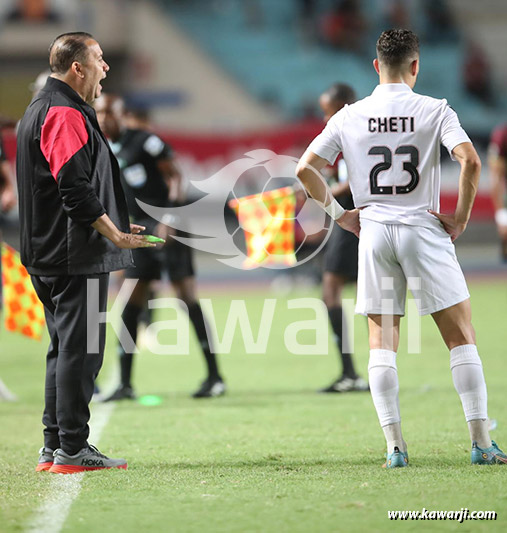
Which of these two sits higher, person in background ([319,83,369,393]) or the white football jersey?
the white football jersey

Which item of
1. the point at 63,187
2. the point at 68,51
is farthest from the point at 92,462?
the point at 68,51

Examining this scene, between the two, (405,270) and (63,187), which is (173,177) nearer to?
(63,187)

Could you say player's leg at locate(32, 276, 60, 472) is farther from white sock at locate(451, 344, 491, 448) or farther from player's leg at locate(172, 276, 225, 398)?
player's leg at locate(172, 276, 225, 398)

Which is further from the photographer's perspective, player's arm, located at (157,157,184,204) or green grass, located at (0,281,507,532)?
player's arm, located at (157,157,184,204)

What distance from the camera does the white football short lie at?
5.36 m

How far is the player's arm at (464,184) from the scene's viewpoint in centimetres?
522

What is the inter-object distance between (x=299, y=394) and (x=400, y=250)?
3557 millimetres

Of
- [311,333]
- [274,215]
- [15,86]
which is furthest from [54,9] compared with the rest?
[274,215]

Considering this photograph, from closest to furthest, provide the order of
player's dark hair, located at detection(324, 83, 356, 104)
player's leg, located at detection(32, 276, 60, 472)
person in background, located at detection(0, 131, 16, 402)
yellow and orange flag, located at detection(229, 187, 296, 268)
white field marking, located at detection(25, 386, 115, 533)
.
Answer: white field marking, located at detection(25, 386, 115, 533) → player's leg, located at detection(32, 276, 60, 472) → player's dark hair, located at detection(324, 83, 356, 104) → person in background, located at detection(0, 131, 16, 402) → yellow and orange flag, located at detection(229, 187, 296, 268)

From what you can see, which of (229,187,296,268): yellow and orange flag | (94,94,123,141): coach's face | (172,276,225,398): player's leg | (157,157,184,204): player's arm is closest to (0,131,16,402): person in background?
(94,94,123,141): coach's face

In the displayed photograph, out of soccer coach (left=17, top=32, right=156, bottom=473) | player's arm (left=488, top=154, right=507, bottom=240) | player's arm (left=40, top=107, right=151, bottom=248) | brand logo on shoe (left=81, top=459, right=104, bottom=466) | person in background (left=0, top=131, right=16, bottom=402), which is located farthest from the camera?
player's arm (left=488, top=154, right=507, bottom=240)

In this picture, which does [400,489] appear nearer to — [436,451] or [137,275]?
[436,451]

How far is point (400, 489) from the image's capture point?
4.86 meters

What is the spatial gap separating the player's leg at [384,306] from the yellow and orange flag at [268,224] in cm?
434
